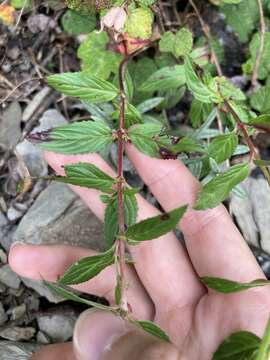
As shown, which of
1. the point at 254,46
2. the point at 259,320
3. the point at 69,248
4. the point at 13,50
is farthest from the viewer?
the point at 13,50

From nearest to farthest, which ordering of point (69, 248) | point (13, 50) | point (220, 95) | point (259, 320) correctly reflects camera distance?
point (259, 320) < point (220, 95) < point (69, 248) < point (13, 50)

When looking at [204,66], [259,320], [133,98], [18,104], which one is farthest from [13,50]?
[259,320]

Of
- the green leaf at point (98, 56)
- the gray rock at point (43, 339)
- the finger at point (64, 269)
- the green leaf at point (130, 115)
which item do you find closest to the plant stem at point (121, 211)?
the green leaf at point (130, 115)

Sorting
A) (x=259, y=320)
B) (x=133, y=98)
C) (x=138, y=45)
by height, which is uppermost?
(x=138, y=45)

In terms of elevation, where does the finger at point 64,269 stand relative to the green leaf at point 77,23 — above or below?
below

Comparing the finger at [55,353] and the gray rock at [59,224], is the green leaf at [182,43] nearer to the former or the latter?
the gray rock at [59,224]

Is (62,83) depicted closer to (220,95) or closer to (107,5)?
(107,5)

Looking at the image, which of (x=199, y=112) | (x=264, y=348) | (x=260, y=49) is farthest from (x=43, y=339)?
A: (x=260, y=49)
